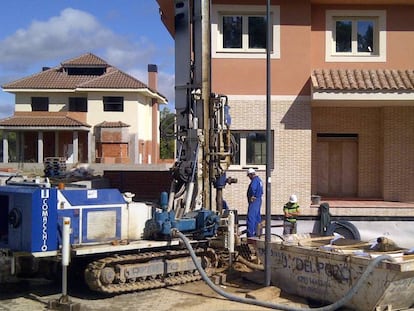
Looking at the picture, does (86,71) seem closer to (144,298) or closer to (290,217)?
(290,217)

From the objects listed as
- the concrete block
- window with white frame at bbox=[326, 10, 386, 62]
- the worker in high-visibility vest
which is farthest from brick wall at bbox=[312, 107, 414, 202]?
the concrete block

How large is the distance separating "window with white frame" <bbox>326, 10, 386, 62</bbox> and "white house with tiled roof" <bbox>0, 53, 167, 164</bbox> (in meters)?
36.0

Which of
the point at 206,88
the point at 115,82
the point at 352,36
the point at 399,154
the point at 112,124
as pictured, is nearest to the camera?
the point at 206,88

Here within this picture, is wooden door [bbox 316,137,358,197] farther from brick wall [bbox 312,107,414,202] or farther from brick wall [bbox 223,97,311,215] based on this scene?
brick wall [bbox 223,97,311,215]

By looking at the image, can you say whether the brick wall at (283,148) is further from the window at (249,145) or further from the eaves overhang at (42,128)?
the eaves overhang at (42,128)

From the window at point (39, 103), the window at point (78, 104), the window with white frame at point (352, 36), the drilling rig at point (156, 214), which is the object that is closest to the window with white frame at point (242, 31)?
the window with white frame at point (352, 36)

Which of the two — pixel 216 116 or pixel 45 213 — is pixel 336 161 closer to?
pixel 216 116

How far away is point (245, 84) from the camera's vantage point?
56.7ft

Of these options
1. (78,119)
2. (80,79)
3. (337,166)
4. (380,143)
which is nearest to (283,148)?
(337,166)

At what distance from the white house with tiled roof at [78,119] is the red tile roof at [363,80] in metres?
36.6

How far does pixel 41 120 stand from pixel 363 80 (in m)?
40.2

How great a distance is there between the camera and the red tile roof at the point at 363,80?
54.6 ft

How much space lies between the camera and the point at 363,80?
56.0ft

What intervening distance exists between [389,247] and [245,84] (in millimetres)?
7845
